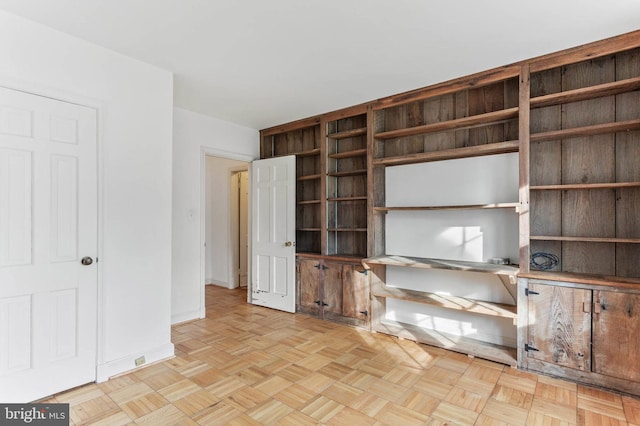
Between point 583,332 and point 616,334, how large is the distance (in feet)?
0.62

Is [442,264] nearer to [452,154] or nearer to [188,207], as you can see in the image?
[452,154]

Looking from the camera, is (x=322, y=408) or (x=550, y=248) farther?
(x=550, y=248)

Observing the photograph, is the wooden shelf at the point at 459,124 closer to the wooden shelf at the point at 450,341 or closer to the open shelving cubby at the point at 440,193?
the open shelving cubby at the point at 440,193

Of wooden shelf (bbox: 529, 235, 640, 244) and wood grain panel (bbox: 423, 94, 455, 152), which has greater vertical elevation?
wood grain panel (bbox: 423, 94, 455, 152)

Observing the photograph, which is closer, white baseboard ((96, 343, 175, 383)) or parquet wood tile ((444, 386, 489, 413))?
parquet wood tile ((444, 386, 489, 413))

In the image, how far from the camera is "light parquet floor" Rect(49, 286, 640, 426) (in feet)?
6.88

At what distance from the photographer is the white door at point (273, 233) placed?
436 cm

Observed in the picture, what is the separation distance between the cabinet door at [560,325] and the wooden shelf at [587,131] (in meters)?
1.24

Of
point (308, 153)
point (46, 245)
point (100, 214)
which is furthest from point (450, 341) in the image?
point (46, 245)

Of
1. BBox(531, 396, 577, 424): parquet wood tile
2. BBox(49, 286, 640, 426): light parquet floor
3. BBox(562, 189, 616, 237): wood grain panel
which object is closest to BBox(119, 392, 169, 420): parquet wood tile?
BBox(49, 286, 640, 426): light parquet floor

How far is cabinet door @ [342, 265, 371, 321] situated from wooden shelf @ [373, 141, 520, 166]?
1.26 meters

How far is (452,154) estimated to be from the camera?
3199 mm

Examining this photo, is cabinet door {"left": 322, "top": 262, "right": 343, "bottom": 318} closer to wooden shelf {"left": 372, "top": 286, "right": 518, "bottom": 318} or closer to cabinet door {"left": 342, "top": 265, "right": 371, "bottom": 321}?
cabinet door {"left": 342, "top": 265, "right": 371, "bottom": 321}

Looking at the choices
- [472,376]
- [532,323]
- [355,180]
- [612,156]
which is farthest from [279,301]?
[612,156]
